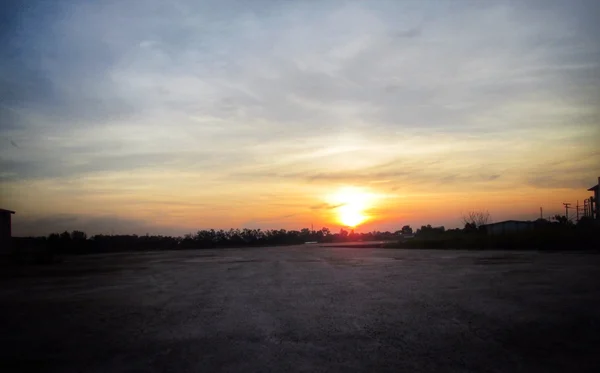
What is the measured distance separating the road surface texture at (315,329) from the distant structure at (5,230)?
3775cm

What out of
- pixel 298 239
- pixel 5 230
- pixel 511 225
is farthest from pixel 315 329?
pixel 298 239

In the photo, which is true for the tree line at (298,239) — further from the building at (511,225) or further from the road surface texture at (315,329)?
the road surface texture at (315,329)

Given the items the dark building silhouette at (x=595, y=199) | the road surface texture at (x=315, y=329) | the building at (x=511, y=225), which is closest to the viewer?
→ the road surface texture at (x=315, y=329)

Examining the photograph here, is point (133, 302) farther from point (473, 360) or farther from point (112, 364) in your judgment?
point (473, 360)

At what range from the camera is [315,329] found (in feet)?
27.1

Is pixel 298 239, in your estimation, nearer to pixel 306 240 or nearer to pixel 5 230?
pixel 306 240

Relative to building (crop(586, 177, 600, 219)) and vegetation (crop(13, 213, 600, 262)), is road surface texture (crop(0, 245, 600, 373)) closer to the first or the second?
vegetation (crop(13, 213, 600, 262))

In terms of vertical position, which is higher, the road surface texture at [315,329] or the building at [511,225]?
the building at [511,225]

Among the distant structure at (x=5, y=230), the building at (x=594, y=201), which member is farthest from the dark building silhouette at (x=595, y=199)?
the distant structure at (x=5, y=230)

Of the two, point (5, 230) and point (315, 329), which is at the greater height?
point (5, 230)

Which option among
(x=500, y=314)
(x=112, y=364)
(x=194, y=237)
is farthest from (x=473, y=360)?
(x=194, y=237)

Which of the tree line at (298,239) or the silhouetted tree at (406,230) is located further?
the silhouetted tree at (406,230)

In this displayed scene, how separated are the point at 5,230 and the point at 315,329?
160 ft

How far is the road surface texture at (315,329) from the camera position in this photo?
6.16 meters
